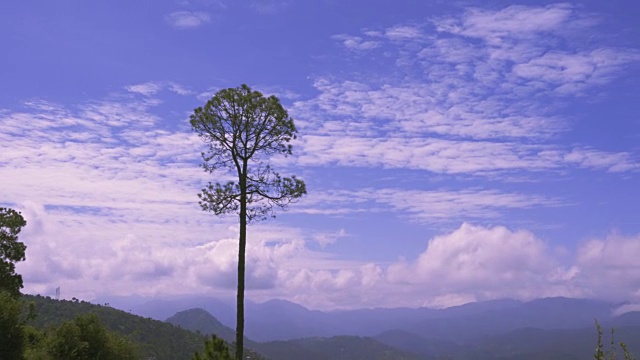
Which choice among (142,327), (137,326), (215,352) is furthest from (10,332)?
(142,327)

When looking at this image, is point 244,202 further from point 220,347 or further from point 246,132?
point 220,347

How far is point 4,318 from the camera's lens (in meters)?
27.4

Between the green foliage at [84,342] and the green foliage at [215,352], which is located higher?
the green foliage at [215,352]

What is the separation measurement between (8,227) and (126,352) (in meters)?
15.5

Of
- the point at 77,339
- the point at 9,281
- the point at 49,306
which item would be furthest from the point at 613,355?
the point at 49,306

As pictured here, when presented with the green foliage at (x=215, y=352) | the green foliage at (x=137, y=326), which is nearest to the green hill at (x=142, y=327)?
the green foliage at (x=137, y=326)

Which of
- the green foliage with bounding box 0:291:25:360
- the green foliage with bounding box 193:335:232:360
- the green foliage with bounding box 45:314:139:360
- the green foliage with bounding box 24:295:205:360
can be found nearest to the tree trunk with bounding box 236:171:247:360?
the green foliage with bounding box 45:314:139:360

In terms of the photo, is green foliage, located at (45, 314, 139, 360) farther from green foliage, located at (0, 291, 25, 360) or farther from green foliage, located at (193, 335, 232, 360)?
green foliage, located at (193, 335, 232, 360)

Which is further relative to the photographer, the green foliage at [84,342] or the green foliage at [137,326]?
the green foliage at [137,326]

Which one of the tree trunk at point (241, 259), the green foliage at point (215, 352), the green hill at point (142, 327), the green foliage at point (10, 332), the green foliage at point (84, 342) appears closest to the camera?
the green foliage at point (215, 352)

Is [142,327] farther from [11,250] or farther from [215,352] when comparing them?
[215,352]

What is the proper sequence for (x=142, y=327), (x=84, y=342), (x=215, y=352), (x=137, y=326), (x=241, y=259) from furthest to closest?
(x=142, y=327) → (x=137, y=326) → (x=84, y=342) → (x=241, y=259) → (x=215, y=352)

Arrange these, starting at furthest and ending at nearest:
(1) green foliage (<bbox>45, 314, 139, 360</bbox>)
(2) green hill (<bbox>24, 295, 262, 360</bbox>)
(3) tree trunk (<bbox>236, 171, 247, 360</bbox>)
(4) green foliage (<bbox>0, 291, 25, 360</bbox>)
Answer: (2) green hill (<bbox>24, 295, 262, 360</bbox>)
(1) green foliage (<bbox>45, 314, 139, 360</bbox>)
(4) green foliage (<bbox>0, 291, 25, 360</bbox>)
(3) tree trunk (<bbox>236, 171, 247, 360</bbox>)

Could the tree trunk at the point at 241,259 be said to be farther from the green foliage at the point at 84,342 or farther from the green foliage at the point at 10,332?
the green foliage at the point at 10,332
